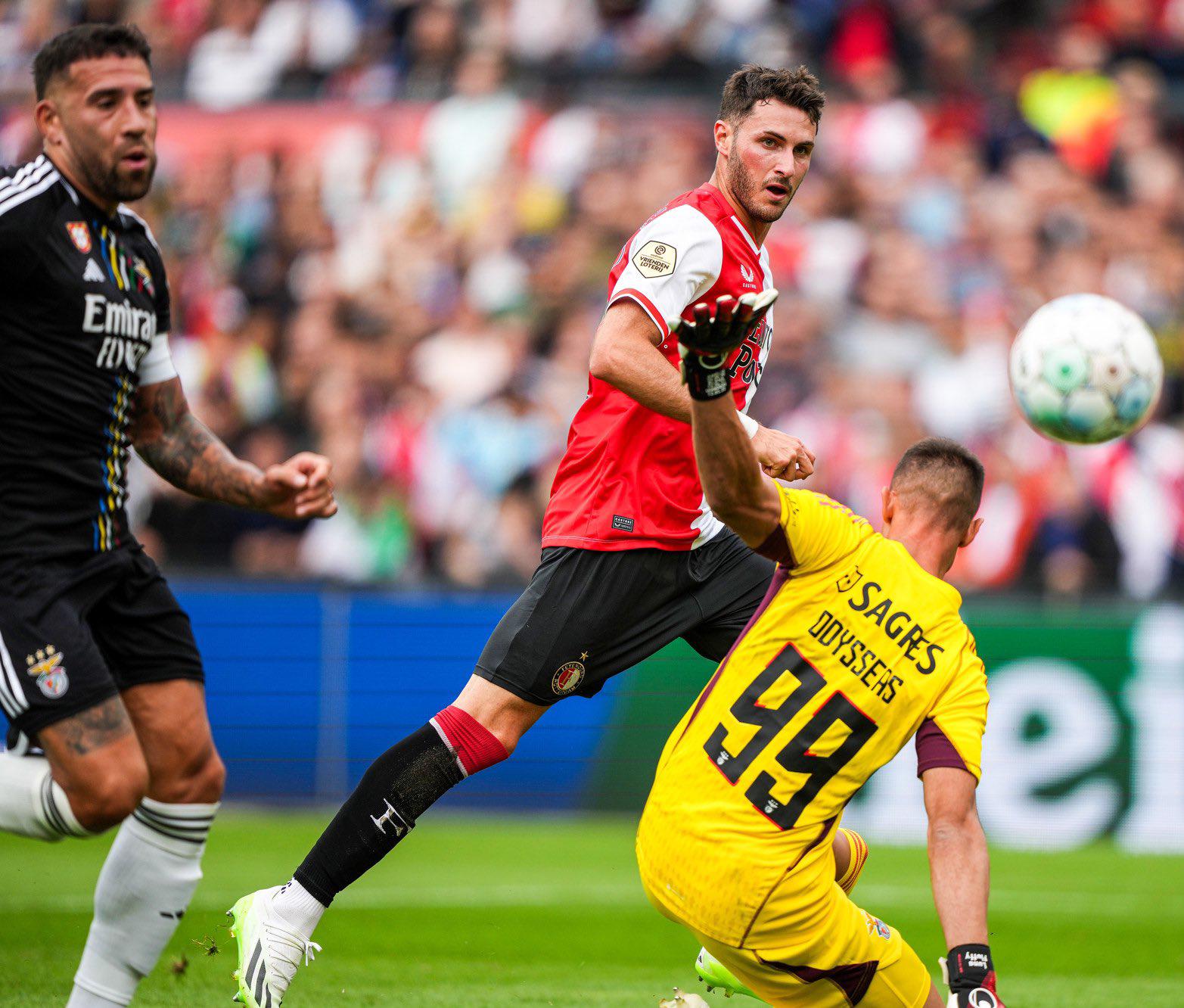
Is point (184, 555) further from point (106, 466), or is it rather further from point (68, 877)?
point (106, 466)

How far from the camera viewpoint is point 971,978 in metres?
4.32

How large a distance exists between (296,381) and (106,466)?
911cm

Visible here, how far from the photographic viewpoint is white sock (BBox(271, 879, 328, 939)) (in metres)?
5.14

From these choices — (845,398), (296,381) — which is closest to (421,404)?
(296,381)

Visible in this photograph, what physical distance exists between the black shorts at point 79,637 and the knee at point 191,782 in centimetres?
26

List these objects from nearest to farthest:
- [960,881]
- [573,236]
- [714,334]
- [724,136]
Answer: [714,334]
[960,881]
[724,136]
[573,236]

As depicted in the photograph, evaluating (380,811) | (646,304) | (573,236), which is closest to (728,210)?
(646,304)

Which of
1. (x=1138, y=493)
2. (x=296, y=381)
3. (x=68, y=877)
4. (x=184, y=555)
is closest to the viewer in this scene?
(x=68, y=877)

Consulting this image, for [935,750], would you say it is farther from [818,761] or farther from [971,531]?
[971,531]

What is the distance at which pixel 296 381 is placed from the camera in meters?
14.0

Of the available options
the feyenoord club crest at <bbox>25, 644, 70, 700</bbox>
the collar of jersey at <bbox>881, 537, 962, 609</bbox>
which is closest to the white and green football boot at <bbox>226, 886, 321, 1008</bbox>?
the feyenoord club crest at <bbox>25, 644, 70, 700</bbox>

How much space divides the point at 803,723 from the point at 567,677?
115 cm

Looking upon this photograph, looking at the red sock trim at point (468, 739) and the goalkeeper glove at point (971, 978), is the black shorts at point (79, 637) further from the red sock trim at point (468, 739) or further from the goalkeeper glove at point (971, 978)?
the goalkeeper glove at point (971, 978)

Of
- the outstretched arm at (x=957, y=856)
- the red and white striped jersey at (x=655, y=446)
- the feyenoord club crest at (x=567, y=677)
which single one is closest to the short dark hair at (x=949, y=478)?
the outstretched arm at (x=957, y=856)
